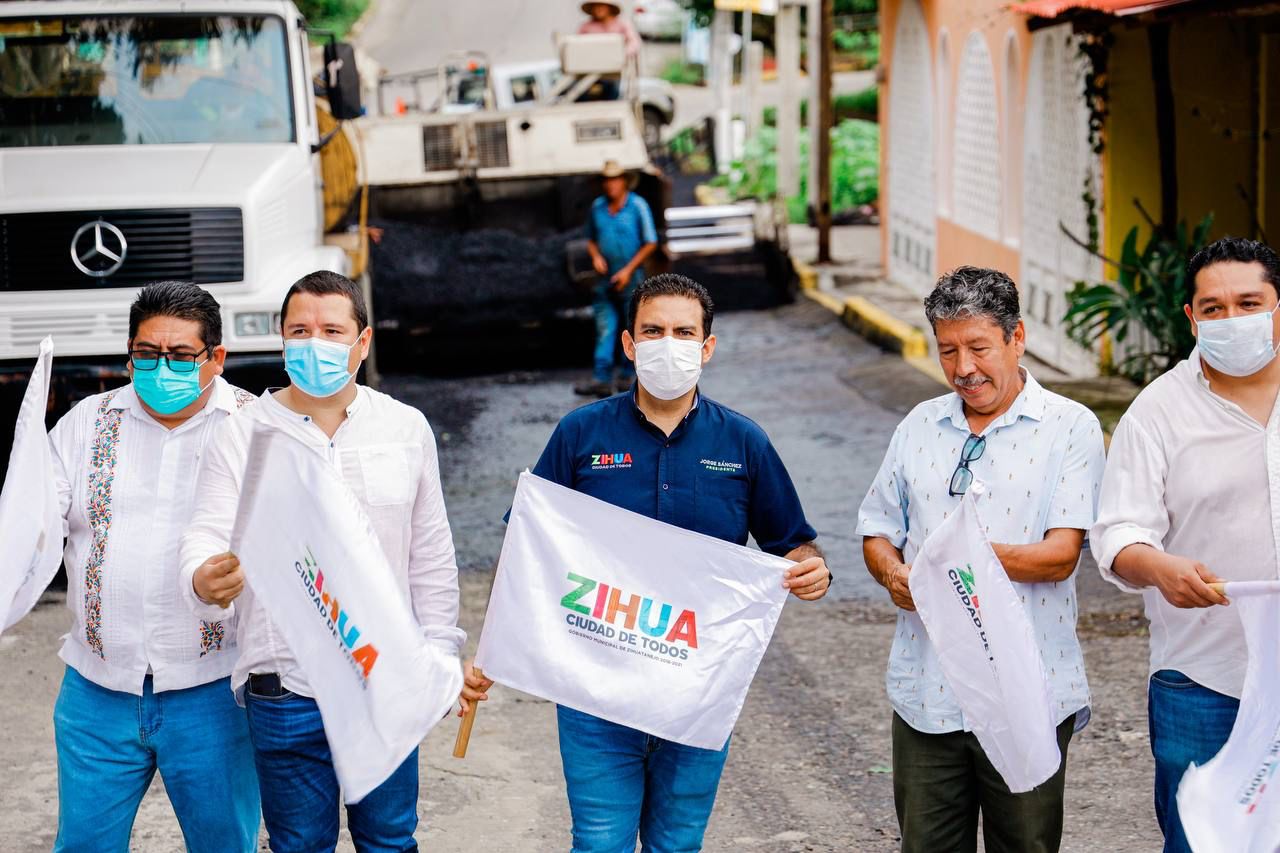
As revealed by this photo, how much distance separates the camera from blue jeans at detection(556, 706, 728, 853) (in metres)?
4.04

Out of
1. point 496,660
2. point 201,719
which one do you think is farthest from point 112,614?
point 496,660

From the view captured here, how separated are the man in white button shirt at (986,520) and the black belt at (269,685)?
4.68ft

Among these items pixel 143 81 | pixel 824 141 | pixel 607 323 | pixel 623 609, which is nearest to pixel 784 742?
pixel 623 609

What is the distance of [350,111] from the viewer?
9.86 meters

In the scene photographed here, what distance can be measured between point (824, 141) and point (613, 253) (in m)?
8.72

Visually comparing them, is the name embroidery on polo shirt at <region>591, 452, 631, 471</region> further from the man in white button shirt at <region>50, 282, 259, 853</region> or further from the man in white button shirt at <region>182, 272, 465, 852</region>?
the man in white button shirt at <region>50, 282, 259, 853</region>

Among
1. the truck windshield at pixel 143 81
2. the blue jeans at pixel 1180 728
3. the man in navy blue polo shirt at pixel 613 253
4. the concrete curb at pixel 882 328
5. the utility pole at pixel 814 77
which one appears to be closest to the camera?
the blue jeans at pixel 1180 728

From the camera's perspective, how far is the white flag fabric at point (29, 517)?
3.80m

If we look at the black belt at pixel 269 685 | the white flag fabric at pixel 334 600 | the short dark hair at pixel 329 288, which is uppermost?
the short dark hair at pixel 329 288

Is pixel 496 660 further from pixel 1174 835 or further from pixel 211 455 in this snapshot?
pixel 1174 835

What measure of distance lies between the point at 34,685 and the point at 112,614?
3266 mm

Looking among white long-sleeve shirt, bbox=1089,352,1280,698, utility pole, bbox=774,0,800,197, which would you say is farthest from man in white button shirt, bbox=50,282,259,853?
utility pole, bbox=774,0,800,197

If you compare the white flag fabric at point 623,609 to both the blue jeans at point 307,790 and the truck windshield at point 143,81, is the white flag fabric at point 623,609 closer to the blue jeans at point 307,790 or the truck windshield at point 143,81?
the blue jeans at point 307,790

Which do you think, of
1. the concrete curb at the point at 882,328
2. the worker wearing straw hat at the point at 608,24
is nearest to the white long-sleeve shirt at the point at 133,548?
the concrete curb at the point at 882,328
